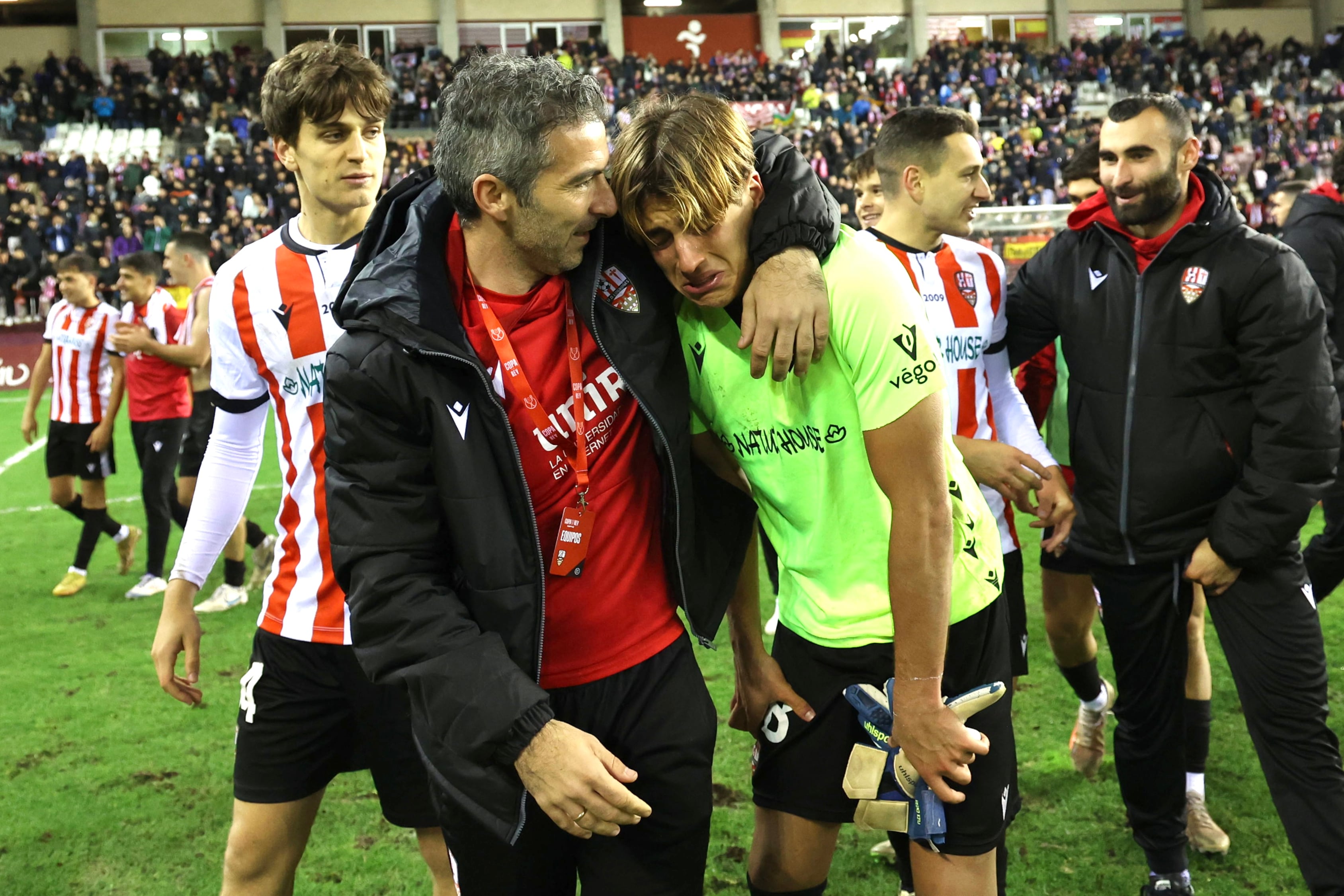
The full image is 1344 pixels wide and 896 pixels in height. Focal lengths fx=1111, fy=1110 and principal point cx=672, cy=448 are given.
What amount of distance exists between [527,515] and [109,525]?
677 cm

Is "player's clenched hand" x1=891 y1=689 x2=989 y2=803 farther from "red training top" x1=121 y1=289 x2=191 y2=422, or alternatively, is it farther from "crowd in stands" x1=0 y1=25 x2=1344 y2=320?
"crowd in stands" x1=0 y1=25 x2=1344 y2=320

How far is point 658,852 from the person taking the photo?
6.89 ft

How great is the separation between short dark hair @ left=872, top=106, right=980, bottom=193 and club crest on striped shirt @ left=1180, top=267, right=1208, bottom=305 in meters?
0.86

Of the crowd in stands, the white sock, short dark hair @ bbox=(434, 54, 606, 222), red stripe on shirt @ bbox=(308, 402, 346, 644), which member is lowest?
the white sock

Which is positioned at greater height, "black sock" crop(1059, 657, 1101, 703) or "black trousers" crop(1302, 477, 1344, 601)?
"black trousers" crop(1302, 477, 1344, 601)

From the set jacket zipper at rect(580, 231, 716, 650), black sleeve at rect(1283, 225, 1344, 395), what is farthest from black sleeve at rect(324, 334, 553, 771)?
black sleeve at rect(1283, 225, 1344, 395)

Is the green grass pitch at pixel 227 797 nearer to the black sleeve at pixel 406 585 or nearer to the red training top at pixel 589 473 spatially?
the red training top at pixel 589 473

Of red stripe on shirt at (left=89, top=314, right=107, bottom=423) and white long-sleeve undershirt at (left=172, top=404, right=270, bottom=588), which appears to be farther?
red stripe on shirt at (left=89, top=314, right=107, bottom=423)

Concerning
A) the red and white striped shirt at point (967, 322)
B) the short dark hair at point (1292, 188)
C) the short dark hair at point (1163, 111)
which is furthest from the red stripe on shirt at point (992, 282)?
the short dark hair at point (1292, 188)

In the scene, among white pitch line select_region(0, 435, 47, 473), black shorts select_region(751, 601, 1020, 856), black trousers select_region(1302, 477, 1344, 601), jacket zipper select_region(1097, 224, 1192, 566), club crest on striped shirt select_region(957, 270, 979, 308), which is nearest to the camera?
black shorts select_region(751, 601, 1020, 856)

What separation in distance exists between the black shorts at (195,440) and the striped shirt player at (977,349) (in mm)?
4707

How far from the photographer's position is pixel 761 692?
7.86 feet

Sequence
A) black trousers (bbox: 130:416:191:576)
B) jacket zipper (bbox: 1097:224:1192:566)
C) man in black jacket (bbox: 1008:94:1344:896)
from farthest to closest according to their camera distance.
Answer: black trousers (bbox: 130:416:191:576)
jacket zipper (bbox: 1097:224:1192:566)
man in black jacket (bbox: 1008:94:1344:896)

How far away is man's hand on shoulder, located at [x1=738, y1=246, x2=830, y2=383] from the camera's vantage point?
6.46 ft
